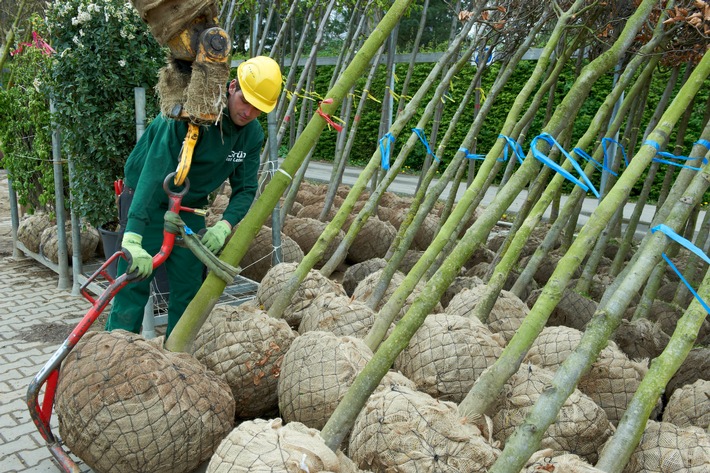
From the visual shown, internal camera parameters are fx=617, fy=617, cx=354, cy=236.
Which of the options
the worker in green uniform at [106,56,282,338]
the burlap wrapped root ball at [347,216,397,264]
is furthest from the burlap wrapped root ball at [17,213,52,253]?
the worker in green uniform at [106,56,282,338]

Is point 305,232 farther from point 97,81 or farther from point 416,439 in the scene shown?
point 416,439

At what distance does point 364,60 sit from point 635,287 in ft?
4.91

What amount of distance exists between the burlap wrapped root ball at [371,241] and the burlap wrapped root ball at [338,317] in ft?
8.09

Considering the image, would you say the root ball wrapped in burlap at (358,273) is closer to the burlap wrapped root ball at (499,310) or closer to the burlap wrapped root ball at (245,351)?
the burlap wrapped root ball at (499,310)

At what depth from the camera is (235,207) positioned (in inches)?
138

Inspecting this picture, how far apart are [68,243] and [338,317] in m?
3.83

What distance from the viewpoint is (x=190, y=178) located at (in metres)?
3.25

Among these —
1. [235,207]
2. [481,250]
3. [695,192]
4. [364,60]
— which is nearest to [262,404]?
[235,207]

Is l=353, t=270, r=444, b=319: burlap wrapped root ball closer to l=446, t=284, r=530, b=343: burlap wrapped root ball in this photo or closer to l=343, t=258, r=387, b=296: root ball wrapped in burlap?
l=446, t=284, r=530, b=343: burlap wrapped root ball

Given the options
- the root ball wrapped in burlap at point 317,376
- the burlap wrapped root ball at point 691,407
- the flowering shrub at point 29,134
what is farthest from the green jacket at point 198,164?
the flowering shrub at point 29,134

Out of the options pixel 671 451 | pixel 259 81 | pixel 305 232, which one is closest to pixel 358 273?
pixel 305 232

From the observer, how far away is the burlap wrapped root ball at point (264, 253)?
17.6ft

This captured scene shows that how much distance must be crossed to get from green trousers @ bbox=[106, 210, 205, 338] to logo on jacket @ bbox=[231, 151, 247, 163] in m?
0.41

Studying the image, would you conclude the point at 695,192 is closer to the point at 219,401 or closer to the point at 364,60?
the point at 364,60
